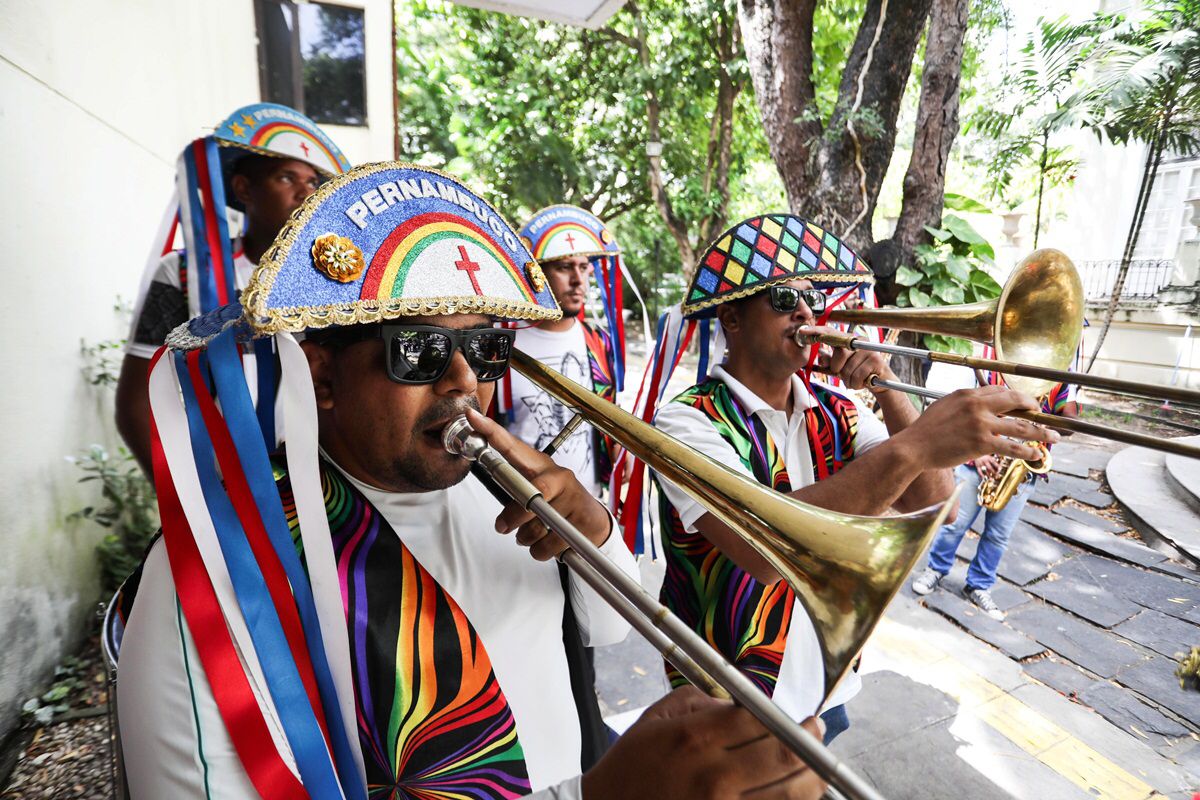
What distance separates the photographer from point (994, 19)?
4.92 metres

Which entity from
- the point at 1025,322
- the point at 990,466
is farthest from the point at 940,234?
the point at 1025,322

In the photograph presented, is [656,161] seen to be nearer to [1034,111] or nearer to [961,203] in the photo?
[961,203]

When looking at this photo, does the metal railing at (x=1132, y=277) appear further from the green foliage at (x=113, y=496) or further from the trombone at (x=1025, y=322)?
the green foliage at (x=113, y=496)

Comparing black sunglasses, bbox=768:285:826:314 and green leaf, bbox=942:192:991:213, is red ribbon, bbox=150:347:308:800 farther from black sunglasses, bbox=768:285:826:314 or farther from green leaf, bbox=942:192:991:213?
green leaf, bbox=942:192:991:213

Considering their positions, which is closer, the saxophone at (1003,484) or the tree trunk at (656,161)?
the saxophone at (1003,484)

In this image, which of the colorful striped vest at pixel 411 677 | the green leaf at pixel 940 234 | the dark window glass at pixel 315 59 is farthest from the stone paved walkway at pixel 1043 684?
the dark window glass at pixel 315 59

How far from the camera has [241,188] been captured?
269cm

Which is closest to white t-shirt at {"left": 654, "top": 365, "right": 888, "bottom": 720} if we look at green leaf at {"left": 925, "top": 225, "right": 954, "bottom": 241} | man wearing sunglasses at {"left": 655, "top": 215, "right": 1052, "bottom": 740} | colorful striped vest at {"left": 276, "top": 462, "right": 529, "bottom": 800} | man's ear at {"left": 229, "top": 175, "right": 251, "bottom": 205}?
man wearing sunglasses at {"left": 655, "top": 215, "right": 1052, "bottom": 740}

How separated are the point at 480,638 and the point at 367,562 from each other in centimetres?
29

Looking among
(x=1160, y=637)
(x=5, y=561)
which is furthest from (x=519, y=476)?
(x=1160, y=637)

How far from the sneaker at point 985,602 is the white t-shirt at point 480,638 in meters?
3.92

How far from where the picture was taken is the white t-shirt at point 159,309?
2297mm

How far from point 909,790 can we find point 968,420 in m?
2.19

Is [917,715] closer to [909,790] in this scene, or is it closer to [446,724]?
[909,790]
